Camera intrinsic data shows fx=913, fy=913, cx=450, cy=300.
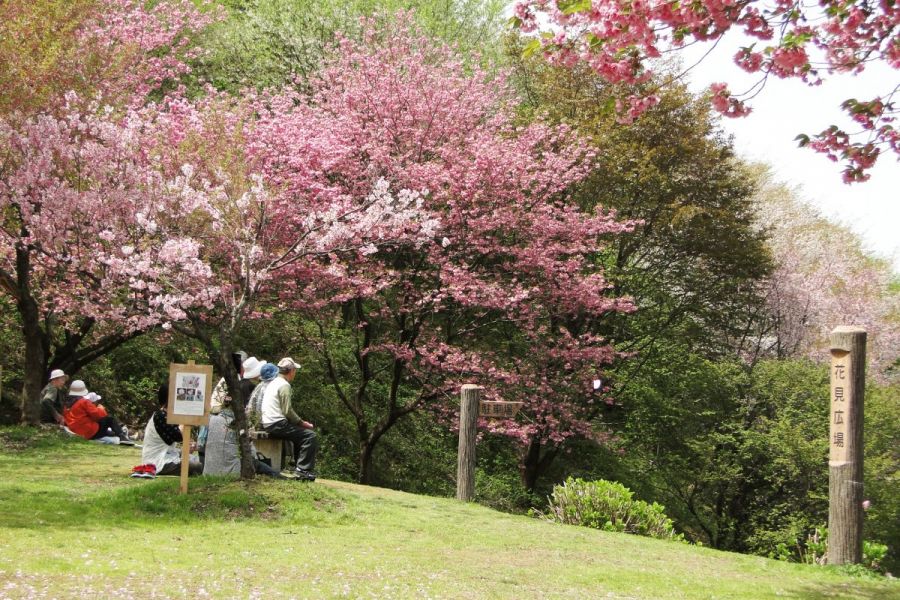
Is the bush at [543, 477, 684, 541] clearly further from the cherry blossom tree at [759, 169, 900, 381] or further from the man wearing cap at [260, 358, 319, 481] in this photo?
the cherry blossom tree at [759, 169, 900, 381]

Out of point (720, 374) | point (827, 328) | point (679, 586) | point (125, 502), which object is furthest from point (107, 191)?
point (827, 328)

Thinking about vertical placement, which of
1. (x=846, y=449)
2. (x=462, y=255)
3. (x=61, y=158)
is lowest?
(x=846, y=449)

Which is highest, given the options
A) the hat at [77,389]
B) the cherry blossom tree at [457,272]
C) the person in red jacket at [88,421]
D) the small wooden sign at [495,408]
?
the cherry blossom tree at [457,272]

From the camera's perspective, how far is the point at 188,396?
8.91 metres

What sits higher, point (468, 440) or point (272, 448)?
point (468, 440)

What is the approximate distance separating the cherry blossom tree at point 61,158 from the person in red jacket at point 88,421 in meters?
0.60

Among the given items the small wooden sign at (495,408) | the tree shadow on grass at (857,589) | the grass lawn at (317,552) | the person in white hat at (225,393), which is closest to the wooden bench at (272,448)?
the person in white hat at (225,393)

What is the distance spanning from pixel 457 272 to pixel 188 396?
21.8 feet

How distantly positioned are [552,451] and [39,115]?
36.4ft

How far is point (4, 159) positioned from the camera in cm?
1207

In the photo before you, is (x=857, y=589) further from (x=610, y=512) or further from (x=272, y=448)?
(x=272, y=448)

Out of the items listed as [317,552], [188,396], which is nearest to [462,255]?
[188,396]

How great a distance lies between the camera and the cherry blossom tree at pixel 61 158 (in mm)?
11188

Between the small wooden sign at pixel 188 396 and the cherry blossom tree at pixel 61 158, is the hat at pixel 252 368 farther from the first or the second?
the small wooden sign at pixel 188 396
